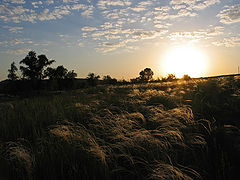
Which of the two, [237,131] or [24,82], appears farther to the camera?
[24,82]

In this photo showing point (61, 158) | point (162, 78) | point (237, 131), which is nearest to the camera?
point (61, 158)

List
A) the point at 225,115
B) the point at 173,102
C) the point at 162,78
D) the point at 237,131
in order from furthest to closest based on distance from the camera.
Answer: the point at 162,78 < the point at 173,102 < the point at 225,115 < the point at 237,131

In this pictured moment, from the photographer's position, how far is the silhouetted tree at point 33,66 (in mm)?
56594

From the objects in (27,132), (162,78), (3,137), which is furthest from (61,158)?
(162,78)

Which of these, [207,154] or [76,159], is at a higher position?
[207,154]

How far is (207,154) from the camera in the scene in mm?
2227

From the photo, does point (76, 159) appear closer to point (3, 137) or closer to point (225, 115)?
point (3, 137)

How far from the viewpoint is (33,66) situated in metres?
57.5

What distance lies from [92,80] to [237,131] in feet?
169

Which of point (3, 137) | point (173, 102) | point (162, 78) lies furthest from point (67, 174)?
point (162, 78)

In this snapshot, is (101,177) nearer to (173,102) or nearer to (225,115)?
(225,115)

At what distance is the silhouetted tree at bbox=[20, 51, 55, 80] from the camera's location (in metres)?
56.6

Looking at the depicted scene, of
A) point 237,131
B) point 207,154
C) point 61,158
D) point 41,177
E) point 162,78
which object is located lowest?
point 41,177

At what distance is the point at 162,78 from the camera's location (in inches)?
1086
